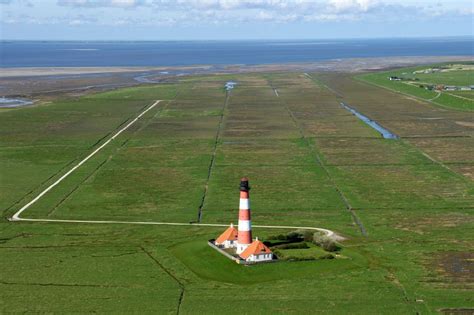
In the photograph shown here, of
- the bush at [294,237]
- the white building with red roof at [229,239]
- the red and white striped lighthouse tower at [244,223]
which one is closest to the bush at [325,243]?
the bush at [294,237]

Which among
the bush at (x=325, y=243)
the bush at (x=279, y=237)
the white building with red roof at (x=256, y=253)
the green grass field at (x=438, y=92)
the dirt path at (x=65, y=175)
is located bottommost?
the green grass field at (x=438, y=92)

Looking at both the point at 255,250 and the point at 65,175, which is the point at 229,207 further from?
the point at 65,175

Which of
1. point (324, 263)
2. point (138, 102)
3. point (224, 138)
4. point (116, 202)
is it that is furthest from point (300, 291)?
point (138, 102)

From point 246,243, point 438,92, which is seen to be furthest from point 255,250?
point 438,92

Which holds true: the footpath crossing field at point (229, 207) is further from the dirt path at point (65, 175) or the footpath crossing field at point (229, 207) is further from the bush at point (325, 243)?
the bush at point (325, 243)

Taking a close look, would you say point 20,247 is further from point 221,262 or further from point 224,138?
point 224,138
